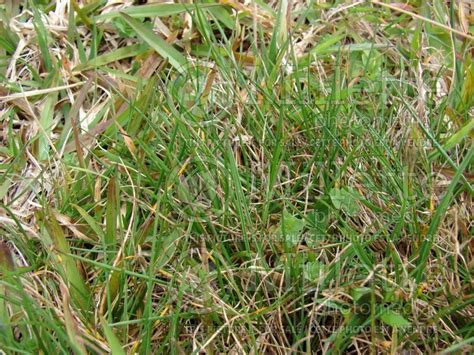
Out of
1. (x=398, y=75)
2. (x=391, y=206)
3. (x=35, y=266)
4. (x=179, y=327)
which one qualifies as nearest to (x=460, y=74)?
(x=398, y=75)

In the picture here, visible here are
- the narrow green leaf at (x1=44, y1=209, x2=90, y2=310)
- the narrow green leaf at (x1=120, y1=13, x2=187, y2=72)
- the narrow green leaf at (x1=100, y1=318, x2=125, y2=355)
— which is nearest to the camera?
the narrow green leaf at (x1=100, y1=318, x2=125, y2=355)

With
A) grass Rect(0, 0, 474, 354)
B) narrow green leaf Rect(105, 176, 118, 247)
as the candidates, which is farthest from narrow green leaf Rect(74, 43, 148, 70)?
narrow green leaf Rect(105, 176, 118, 247)

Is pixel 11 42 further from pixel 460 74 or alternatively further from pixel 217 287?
pixel 460 74

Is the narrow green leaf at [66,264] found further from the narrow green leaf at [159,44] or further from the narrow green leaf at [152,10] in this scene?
the narrow green leaf at [152,10]

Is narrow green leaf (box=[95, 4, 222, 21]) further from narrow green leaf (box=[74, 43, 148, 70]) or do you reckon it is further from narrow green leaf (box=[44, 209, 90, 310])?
narrow green leaf (box=[44, 209, 90, 310])

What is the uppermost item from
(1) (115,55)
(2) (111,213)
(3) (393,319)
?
(1) (115,55)

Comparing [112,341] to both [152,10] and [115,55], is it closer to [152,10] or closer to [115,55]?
[115,55]

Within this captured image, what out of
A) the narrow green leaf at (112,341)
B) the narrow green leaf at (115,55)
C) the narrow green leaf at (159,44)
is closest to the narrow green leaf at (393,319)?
the narrow green leaf at (112,341)

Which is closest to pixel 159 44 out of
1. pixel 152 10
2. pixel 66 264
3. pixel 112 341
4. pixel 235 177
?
pixel 152 10
